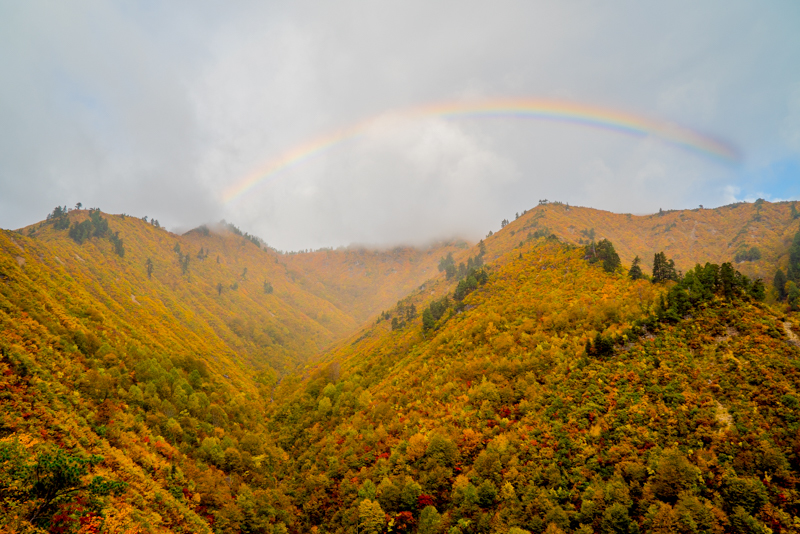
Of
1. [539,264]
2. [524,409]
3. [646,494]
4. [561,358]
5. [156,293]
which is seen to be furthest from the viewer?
[156,293]

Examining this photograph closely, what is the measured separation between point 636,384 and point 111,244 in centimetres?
26113

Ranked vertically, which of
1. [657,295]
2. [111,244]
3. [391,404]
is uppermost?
[111,244]

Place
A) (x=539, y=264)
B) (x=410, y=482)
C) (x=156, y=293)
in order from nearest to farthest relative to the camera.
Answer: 1. (x=410, y=482)
2. (x=539, y=264)
3. (x=156, y=293)

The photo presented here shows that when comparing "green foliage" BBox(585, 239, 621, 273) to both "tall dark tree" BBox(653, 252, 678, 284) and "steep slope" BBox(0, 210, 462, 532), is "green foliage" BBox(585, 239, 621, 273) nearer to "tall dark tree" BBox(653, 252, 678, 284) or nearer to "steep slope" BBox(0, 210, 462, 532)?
"tall dark tree" BBox(653, 252, 678, 284)

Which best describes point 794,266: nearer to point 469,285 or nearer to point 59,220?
point 469,285

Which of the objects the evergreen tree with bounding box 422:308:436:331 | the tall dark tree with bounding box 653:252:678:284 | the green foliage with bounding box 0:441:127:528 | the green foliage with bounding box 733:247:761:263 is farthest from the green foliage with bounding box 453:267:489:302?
the green foliage with bounding box 733:247:761:263

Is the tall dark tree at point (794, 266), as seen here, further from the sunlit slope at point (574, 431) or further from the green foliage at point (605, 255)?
the sunlit slope at point (574, 431)

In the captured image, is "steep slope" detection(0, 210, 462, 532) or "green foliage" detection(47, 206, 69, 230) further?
"green foliage" detection(47, 206, 69, 230)

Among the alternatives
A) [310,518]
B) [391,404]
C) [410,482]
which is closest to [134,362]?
[310,518]

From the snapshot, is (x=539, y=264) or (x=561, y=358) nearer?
(x=561, y=358)

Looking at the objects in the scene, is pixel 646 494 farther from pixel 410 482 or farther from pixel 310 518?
pixel 310 518

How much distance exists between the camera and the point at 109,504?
35469mm

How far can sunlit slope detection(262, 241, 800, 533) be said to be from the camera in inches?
1334

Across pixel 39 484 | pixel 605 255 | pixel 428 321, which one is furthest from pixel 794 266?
pixel 39 484
